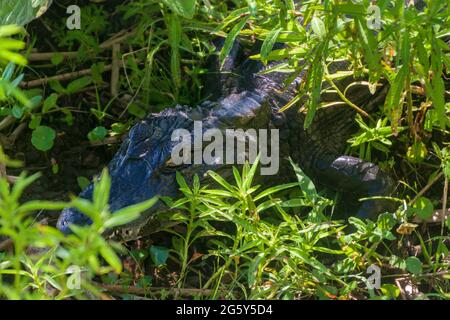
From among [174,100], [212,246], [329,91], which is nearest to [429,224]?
[329,91]

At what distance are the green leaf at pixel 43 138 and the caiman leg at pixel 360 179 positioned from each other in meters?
1.33

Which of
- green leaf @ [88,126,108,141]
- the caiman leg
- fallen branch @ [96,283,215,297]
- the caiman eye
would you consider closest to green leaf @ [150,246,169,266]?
fallen branch @ [96,283,215,297]

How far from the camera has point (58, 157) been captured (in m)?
3.91

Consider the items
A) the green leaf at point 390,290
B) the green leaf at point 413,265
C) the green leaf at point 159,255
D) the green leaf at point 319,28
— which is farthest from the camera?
the green leaf at point 159,255

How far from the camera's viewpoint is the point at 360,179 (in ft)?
12.0

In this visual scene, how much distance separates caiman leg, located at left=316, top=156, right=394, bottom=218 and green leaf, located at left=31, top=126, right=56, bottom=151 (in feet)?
4.36

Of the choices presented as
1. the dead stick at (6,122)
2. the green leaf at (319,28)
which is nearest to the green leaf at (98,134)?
the dead stick at (6,122)

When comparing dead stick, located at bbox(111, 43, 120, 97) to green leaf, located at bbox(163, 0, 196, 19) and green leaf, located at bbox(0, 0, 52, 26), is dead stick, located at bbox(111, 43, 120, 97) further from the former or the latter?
green leaf, located at bbox(163, 0, 196, 19)

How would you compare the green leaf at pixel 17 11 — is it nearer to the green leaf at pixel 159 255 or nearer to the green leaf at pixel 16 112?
the green leaf at pixel 16 112

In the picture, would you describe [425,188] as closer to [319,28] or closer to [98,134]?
[319,28]

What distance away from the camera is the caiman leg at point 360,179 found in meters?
3.53

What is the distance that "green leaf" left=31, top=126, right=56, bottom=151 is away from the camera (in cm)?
381
